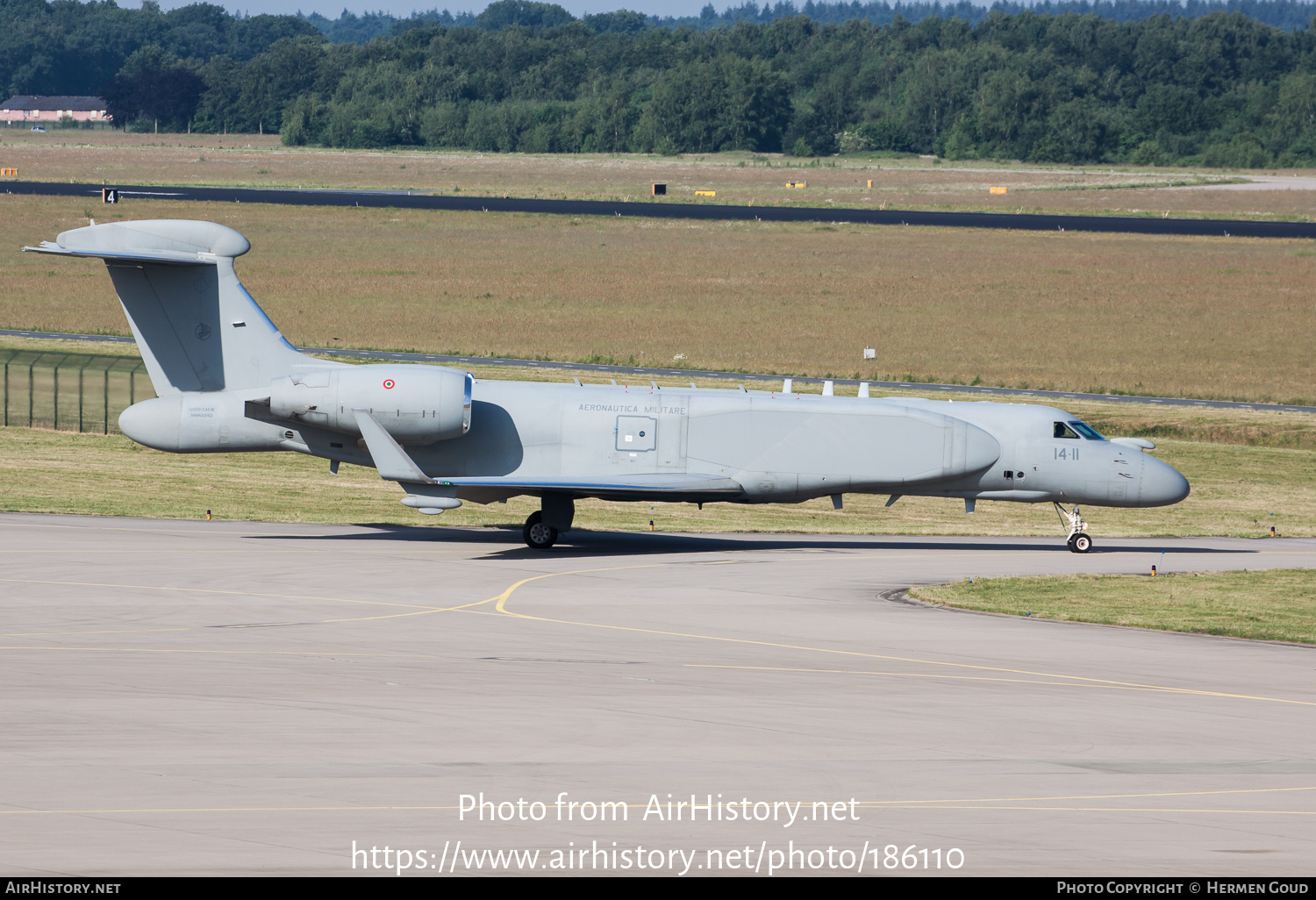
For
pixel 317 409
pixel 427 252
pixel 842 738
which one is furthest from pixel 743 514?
pixel 427 252

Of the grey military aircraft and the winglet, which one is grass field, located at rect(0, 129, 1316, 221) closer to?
the grey military aircraft

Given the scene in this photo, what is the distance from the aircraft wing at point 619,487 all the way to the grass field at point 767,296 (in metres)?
31.8

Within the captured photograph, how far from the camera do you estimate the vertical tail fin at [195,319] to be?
34.5m

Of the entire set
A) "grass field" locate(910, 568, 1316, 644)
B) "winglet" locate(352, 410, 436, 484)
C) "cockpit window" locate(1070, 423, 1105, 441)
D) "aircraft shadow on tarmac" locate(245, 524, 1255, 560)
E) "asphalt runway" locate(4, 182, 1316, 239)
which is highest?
"asphalt runway" locate(4, 182, 1316, 239)

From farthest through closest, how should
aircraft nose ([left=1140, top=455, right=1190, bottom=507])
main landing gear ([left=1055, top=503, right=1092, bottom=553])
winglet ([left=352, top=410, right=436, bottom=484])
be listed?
main landing gear ([left=1055, top=503, right=1092, bottom=553]), aircraft nose ([left=1140, top=455, right=1190, bottom=507]), winglet ([left=352, top=410, right=436, bottom=484])

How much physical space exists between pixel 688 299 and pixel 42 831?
73.8m

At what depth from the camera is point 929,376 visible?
211 feet

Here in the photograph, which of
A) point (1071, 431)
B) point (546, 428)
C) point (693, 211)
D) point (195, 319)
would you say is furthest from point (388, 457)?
point (693, 211)

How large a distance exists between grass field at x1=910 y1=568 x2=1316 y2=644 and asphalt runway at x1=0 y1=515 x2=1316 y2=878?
1.01 m

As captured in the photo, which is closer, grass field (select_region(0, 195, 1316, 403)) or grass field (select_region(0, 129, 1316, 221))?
grass field (select_region(0, 195, 1316, 403))

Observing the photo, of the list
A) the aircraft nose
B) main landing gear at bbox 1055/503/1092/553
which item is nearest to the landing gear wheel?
main landing gear at bbox 1055/503/1092/553

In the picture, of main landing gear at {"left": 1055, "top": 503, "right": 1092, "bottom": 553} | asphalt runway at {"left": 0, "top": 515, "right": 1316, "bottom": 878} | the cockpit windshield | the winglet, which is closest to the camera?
asphalt runway at {"left": 0, "top": 515, "right": 1316, "bottom": 878}

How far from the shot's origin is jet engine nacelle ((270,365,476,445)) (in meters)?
32.9
